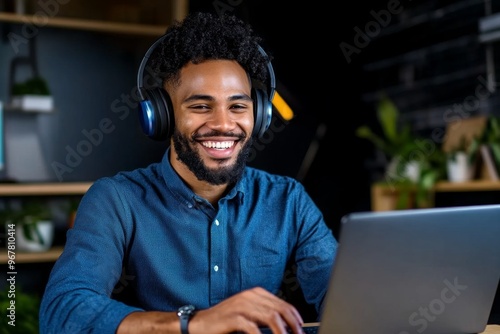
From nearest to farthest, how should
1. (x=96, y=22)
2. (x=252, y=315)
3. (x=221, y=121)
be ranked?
(x=252, y=315)
(x=221, y=121)
(x=96, y=22)

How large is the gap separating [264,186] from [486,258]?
636 mm

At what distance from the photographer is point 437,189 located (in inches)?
128

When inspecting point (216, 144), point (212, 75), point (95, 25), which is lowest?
point (216, 144)

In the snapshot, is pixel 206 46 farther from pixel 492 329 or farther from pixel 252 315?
pixel 492 329

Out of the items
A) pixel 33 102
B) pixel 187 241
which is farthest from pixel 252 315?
pixel 33 102

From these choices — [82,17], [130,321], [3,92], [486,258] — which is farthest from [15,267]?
[486,258]

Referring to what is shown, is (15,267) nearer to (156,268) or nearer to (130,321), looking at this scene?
(156,268)

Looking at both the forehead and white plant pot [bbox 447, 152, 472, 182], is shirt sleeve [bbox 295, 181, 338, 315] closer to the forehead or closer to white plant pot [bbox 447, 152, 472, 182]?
the forehead

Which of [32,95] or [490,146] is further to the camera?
[32,95]

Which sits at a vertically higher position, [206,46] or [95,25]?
[95,25]

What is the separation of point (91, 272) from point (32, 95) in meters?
2.48

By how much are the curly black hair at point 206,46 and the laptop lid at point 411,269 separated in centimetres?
67

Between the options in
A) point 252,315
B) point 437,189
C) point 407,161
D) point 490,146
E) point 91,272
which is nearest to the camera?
point 252,315

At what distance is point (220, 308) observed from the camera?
3.49ft
